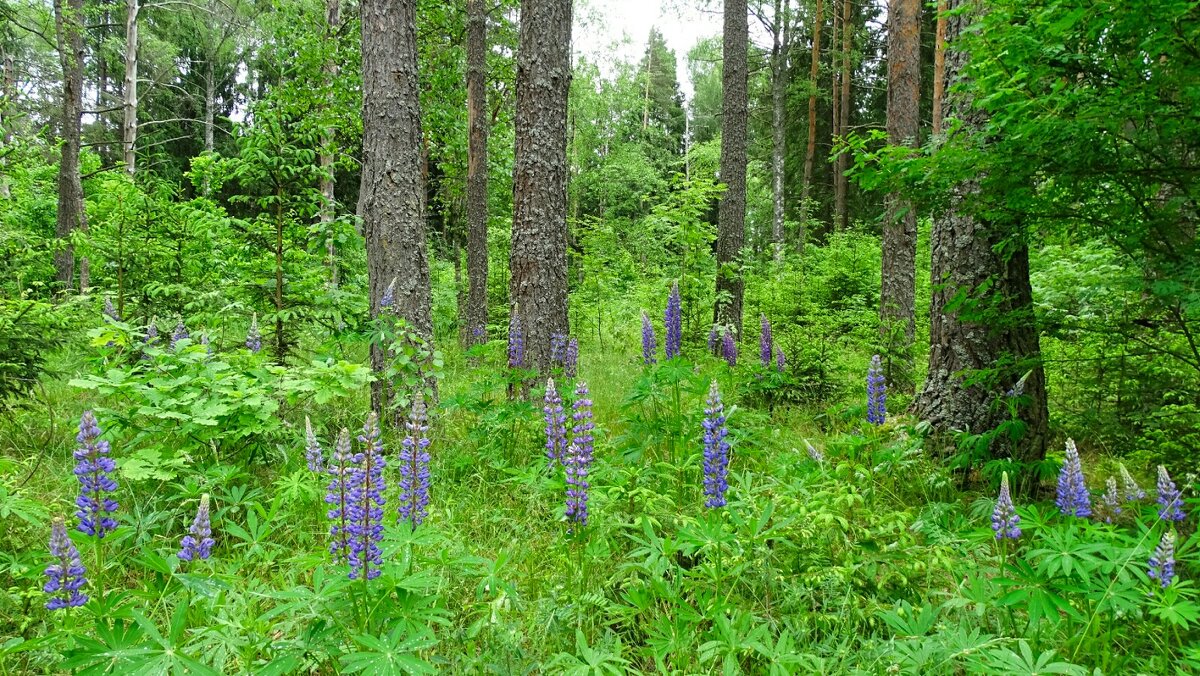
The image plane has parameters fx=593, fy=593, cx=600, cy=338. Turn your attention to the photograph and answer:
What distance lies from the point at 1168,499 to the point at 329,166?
9614 mm

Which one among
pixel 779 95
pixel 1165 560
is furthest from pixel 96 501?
pixel 779 95

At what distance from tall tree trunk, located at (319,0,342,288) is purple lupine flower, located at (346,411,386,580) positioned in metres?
3.64

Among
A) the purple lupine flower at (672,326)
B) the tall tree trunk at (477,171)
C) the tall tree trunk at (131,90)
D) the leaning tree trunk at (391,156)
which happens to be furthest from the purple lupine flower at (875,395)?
the tall tree trunk at (131,90)

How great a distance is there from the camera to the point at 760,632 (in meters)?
1.94

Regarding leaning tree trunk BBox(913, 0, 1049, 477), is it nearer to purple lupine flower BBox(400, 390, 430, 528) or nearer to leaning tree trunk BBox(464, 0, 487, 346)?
purple lupine flower BBox(400, 390, 430, 528)

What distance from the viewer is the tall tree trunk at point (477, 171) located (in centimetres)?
923

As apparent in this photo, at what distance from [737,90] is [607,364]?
4.43 metres

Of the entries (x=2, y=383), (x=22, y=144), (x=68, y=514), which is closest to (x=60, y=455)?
(x=2, y=383)

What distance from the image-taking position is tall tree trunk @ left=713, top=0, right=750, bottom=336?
27.9 ft

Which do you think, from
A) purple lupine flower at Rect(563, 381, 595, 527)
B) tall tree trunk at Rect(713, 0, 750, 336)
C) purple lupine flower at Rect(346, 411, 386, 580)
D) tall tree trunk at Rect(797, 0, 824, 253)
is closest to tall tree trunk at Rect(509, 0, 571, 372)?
purple lupine flower at Rect(563, 381, 595, 527)

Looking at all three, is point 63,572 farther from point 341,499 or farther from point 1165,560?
point 1165,560

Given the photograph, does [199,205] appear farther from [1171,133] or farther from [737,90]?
[1171,133]

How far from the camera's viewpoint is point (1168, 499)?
2305mm

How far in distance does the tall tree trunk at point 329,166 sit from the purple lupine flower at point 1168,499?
213 inches
